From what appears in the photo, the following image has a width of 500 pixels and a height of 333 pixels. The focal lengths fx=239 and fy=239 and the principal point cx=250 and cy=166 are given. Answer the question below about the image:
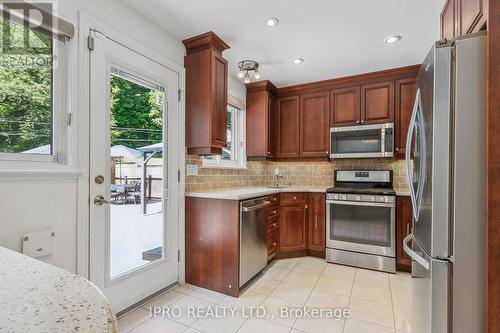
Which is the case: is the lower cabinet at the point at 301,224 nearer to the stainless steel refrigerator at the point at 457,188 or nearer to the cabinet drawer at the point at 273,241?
the cabinet drawer at the point at 273,241

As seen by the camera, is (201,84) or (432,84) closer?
(432,84)

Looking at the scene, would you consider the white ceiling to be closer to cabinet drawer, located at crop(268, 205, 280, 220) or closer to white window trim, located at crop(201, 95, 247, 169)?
white window trim, located at crop(201, 95, 247, 169)

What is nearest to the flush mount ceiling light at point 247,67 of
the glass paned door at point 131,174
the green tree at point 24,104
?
the glass paned door at point 131,174

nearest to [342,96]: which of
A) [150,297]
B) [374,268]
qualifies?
[374,268]

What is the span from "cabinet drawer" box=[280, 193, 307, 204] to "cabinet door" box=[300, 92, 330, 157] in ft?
2.23

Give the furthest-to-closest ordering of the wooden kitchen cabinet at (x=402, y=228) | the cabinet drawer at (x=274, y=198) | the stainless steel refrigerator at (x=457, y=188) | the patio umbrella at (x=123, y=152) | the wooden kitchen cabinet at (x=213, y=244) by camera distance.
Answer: the cabinet drawer at (x=274, y=198) → the wooden kitchen cabinet at (x=402, y=228) → the wooden kitchen cabinet at (x=213, y=244) → the patio umbrella at (x=123, y=152) → the stainless steel refrigerator at (x=457, y=188)

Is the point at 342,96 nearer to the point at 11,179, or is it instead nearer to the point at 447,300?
the point at 447,300

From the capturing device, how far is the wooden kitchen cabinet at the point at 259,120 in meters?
3.55

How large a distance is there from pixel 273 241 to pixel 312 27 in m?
2.41

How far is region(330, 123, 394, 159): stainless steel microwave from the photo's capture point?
305cm

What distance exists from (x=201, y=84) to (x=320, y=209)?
86.0 inches

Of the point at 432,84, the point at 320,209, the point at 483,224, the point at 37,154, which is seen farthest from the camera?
the point at 320,209

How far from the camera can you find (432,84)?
3.83 ft

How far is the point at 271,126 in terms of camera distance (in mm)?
3709
